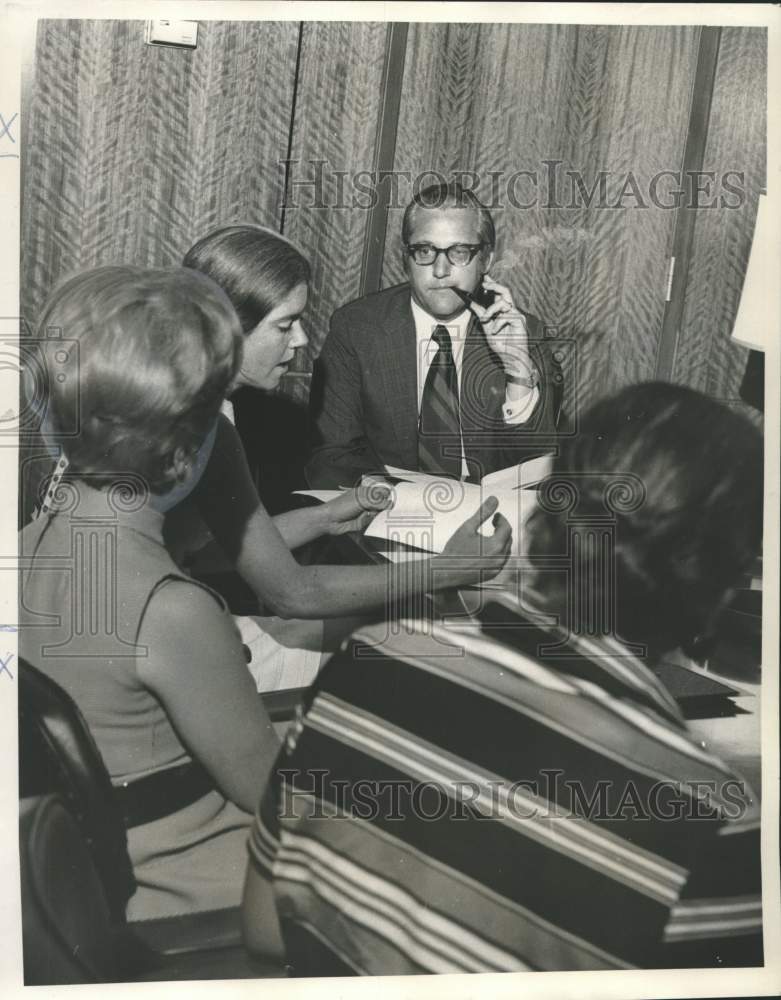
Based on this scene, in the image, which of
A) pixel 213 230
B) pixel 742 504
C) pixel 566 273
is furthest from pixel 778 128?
pixel 213 230

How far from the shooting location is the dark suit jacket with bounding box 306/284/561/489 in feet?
7.11

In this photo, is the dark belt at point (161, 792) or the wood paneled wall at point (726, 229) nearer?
the dark belt at point (161, 792)

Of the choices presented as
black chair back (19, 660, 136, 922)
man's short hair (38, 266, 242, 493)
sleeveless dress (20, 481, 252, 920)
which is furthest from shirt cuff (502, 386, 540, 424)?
black chair back (19, 660, 136, 922)

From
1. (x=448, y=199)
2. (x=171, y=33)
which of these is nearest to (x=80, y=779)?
(x=448, y=199)

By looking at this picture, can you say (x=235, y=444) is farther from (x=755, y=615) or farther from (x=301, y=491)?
(x=755, y=615)

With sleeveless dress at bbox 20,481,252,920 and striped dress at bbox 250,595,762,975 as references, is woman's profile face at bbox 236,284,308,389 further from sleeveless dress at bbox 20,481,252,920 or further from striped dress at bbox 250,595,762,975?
striped dress at bbox 250,595,762,975

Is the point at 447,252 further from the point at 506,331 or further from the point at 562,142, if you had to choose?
the point at 562,142

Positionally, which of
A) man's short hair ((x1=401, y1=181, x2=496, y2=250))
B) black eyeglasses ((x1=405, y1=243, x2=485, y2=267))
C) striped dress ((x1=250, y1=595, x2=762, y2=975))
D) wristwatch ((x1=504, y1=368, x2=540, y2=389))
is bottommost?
striped dress ((x1=250, y1=595, x2=762, y2=975))

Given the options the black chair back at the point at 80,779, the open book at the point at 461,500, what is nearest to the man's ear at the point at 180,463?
the open book at the point at 461,500

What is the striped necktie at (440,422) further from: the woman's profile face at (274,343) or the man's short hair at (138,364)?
the man's short hair at (138,364)

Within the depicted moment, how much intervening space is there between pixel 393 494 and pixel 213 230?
66 cm

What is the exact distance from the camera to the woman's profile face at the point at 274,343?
2121 mm

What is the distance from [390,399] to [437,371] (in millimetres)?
117

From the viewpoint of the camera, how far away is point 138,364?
204 centimetres
